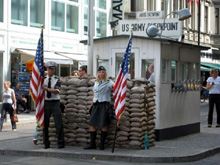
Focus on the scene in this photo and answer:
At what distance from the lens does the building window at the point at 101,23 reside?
3494cm

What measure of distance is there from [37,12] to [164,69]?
55.1ft

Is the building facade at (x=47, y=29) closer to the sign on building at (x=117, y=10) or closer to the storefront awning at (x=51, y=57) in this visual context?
the storefront awning at (x=51, y=57)

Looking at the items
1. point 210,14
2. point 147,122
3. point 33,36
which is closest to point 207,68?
point 210,14

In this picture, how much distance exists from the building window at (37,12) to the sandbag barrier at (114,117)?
1660 centimetres

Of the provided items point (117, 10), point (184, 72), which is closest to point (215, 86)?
point (184, 72)

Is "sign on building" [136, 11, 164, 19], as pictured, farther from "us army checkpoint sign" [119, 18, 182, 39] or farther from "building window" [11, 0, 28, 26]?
"building window" [11, 0, 28, 26]

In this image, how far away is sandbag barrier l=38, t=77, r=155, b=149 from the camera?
11688mm

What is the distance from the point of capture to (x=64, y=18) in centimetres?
3158

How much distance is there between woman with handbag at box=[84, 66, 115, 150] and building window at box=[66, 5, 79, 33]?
67.4ft

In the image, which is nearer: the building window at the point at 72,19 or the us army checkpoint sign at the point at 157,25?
the us army checkpoint sign at the point at 157,25

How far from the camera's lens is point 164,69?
13570 millimetres

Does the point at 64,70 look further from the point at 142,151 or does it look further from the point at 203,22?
the point at 203,22

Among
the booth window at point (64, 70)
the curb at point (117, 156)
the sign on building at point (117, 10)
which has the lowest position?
Result: the curb at point (117, 156)

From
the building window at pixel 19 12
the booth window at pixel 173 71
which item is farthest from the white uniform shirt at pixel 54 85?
the building window at pixel 19 12
